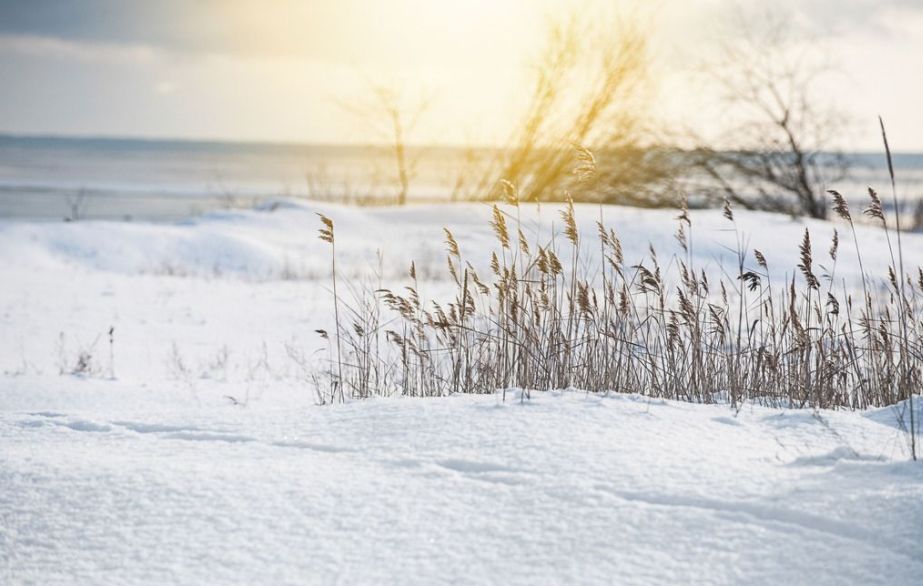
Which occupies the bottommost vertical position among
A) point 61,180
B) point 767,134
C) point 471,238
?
point 471,238

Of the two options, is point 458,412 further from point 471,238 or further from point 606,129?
point 606,129

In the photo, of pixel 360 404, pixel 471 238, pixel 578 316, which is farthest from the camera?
pixel 471 238

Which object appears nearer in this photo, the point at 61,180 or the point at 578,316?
the point at 578,316

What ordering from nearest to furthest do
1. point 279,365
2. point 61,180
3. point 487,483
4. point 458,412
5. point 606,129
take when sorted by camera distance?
point 487,483, point 458,412, point 279,365, point 606,129, point 61,180

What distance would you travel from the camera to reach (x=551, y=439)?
263 cm

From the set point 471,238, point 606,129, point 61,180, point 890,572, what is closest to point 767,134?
point 606,129

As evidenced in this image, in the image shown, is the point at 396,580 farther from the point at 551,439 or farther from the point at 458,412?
the point at 458,412

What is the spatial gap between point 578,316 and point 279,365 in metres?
2.66

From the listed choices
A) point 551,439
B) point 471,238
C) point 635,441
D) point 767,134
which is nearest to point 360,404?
point 551,439

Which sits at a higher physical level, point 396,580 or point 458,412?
point 458,412

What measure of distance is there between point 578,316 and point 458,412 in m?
1.42

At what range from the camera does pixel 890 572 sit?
1.89 metres

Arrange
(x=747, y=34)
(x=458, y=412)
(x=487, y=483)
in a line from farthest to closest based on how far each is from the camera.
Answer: (x=747, y=34)
(x=458, y=412)
(x=487, y=483)

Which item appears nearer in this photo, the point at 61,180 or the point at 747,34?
the point at 747,34
